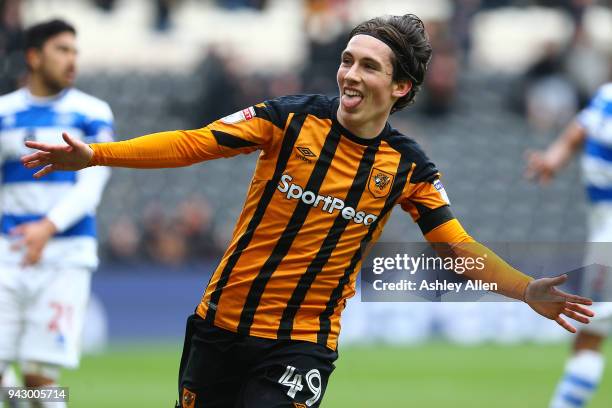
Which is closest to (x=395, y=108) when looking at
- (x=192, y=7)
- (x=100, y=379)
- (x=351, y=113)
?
(x=351, y=113)

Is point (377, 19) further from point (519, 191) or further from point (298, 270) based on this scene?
point (519, 191)

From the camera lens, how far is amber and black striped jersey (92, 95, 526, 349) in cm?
490

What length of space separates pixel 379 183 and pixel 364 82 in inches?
17.6

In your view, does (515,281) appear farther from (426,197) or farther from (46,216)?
(46,216)

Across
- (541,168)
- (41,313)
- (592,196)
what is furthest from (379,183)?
(592,196)

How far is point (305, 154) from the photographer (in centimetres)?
492

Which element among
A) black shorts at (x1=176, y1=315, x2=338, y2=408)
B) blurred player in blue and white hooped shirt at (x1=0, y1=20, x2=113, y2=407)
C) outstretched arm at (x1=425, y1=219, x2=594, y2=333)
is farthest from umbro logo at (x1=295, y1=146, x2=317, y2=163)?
blurred player in blue and white hooped shirt at (x1=0, y1=20, x2=113, y2=407)

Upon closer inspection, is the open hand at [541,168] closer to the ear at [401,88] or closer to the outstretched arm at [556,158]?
the outstretched arm at [556,158]

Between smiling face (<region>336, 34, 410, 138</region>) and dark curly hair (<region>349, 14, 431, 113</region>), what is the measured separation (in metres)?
0.03

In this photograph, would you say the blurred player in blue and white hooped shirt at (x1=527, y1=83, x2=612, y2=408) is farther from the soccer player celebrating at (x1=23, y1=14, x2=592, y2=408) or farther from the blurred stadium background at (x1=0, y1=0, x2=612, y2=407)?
the blurred stadium background at (x1=0, y1=0, x2=612, y2=407)

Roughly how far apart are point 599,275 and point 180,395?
2.30 meters

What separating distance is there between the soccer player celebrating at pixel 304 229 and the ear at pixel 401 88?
0.01 m

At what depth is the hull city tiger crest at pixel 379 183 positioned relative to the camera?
498 centimetres

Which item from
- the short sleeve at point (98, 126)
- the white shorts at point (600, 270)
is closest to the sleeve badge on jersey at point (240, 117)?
the white shorts at point (600, 270)
